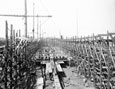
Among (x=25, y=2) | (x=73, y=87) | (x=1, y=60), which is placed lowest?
(x=73, y=87)

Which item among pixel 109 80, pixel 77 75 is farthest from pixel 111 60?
pixel 77 75

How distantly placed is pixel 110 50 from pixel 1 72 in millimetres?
4926

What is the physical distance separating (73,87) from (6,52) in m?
6.45

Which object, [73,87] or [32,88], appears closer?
[32,88]

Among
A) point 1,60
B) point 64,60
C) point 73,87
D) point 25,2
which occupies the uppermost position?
point 25,2

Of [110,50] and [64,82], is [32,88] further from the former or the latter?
[110,50]

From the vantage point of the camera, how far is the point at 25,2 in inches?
744

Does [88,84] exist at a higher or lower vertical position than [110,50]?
lower

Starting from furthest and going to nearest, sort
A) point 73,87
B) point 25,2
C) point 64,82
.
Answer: point 25,2 → point 64,82 → point 73,87

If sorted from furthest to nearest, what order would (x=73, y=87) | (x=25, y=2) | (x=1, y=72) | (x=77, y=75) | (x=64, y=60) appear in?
(x=25, y=2)
(x=64, y=60)
(x=77, y=75)
(x=73, y=87)
(x=1, y=72)

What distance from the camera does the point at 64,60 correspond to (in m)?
17.1

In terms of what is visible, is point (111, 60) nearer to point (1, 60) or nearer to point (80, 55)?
point (1, 60)

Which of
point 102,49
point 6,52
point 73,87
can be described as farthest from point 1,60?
point 73,87

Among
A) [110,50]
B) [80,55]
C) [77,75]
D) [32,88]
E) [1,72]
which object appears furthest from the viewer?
[80,55]
